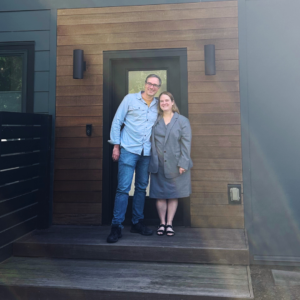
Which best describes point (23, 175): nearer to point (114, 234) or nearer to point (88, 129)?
point (88, 129)

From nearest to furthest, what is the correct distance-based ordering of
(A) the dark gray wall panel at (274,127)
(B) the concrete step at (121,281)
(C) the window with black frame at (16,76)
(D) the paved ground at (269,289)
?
(B) the concrete step at (121,281) → (D) the paved ground at (269,289) → (A) the dark gray wall panel at (274,127) → (C) the window with black frame at (16,76)

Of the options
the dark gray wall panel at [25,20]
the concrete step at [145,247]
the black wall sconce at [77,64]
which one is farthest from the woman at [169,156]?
the dark gray wall panel at [25,20]

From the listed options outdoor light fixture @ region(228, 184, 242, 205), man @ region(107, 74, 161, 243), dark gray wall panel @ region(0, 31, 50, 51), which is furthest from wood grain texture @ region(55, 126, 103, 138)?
outdoor light fixture @ region(228, 184, 242, 205)

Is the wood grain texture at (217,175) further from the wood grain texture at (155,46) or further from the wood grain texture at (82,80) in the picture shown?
the wood grain texture at (82,80)

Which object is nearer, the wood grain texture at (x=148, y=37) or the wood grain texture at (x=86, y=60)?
the wood grain texture at (x=148, y=37)

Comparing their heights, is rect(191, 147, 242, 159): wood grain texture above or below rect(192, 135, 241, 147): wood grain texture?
below

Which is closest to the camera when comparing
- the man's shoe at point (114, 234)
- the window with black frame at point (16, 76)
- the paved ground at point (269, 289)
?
the paved ground at point (269, 289)

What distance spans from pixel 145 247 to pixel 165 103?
1272 mm

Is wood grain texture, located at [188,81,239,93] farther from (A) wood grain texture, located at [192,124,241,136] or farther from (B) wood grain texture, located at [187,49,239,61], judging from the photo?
(A) wood grain texture, located at [192,124,241,136]

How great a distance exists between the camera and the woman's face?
280cm

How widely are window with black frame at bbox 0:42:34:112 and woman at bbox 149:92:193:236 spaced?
1495mm

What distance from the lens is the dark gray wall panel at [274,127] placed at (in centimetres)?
301

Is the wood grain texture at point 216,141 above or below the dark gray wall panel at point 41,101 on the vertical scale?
below

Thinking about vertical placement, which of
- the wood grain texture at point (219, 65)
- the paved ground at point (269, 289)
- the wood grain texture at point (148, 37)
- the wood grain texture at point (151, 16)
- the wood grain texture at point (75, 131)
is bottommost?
the paved ground at point (269, 289)
